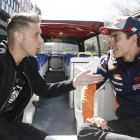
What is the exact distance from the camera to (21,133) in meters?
1.36

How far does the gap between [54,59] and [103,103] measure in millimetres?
6897

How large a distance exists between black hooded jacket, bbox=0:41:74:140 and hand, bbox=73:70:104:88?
0.07m

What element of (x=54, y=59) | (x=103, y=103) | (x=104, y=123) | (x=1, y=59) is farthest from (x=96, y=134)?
(x=54, y=59)

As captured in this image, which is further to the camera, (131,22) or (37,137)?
(131,22)

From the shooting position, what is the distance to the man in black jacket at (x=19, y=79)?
1365mm

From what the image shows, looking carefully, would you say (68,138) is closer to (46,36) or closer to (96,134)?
(96,134)

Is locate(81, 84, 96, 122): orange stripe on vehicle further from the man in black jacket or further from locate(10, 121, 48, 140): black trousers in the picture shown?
locate(10, 121, 48, 140): black trousers

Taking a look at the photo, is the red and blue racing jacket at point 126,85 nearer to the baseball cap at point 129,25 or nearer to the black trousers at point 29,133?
the baseball cap at point 129,25

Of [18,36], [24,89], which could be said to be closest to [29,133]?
[24,89]

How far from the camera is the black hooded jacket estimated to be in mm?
1348

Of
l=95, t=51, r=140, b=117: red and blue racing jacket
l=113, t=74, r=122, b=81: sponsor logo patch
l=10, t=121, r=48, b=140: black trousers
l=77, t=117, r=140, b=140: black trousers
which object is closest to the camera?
l=77, t=117, r=140, b=140: black trousers

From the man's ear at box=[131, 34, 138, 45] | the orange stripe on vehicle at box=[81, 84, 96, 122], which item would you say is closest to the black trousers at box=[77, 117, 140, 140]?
the orange stripe on vehicle at box=[81, 84, 96, 122]

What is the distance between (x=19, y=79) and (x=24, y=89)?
0.38 feet

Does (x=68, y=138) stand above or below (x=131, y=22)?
below
